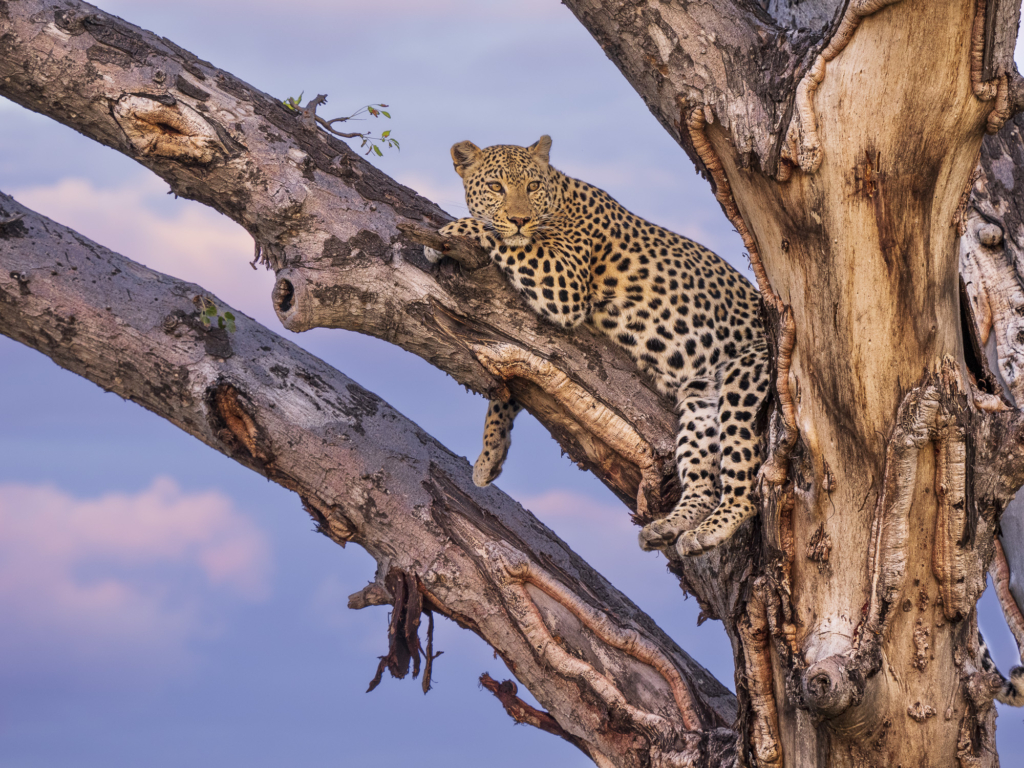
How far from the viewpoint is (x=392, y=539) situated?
17.9 ft

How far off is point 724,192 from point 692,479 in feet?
5.14

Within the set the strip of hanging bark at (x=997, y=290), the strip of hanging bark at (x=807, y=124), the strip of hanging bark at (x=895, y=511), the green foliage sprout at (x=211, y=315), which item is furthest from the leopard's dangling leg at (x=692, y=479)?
the green foliage sprout at (x=211, y=315)

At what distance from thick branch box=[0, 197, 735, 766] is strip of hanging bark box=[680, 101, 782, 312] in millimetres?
2021

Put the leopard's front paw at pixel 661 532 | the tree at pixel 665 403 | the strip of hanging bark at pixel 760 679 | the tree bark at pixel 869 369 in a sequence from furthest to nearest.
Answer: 1. the leopard's front paw at pixel 661 532
2. the strip of hanging bark at pixel 760 679
3. the tree at pixel 665 403
4. the tree bark at pixel 869 369

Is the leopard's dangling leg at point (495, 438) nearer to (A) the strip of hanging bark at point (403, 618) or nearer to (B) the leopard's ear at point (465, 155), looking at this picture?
(A) the strip of hanging bark at point (403, 618)

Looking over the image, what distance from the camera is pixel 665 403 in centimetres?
534

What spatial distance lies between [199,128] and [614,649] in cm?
340

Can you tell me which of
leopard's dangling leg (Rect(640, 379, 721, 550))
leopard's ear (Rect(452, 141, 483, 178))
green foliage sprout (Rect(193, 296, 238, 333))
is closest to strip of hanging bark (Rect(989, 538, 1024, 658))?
leopard's dangling leg (Rect(640, 379, 721, 550))

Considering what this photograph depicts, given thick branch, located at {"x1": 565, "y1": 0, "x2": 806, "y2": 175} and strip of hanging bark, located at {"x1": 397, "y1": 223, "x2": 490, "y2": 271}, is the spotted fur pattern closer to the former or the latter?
thick branch, located at {"x1": 565, "y1": 0, "x2": 806, "y2": 175}

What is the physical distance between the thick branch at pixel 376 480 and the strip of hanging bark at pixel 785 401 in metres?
1.56

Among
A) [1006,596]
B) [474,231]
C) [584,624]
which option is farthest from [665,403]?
[1006,596]

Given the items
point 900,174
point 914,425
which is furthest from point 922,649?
point 900,174

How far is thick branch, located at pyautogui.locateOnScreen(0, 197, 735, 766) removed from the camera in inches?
206

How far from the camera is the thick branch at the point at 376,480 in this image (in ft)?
17.2
